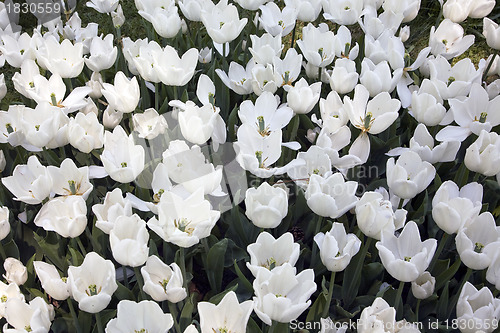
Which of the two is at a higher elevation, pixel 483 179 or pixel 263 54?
pixel 263 54

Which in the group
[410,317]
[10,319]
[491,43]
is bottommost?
[410,317]

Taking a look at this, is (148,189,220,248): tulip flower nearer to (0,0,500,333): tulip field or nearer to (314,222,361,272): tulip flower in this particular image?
(0,0,500,333): tulip field

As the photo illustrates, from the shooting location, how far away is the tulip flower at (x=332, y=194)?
160 cm

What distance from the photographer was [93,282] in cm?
148

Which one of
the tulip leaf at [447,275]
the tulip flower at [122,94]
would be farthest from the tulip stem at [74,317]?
the tulip leaf at [447,275]

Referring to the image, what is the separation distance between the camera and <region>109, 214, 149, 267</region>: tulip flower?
56.2 inches

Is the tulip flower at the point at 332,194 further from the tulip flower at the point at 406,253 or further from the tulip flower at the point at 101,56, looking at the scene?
the tulip flower at the point at 101,56

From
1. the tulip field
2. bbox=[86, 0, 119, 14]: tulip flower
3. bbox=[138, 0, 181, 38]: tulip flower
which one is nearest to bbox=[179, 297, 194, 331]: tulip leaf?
the tulip field

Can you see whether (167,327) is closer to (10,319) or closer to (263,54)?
(10,319)

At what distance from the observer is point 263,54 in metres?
2.33

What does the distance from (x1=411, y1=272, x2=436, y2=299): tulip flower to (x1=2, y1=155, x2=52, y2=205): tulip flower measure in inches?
42.8

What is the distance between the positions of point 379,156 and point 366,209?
676 millimetres

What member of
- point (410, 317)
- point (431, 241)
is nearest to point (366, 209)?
point (431, 241)

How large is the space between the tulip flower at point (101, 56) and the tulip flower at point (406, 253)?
4.34 feet
